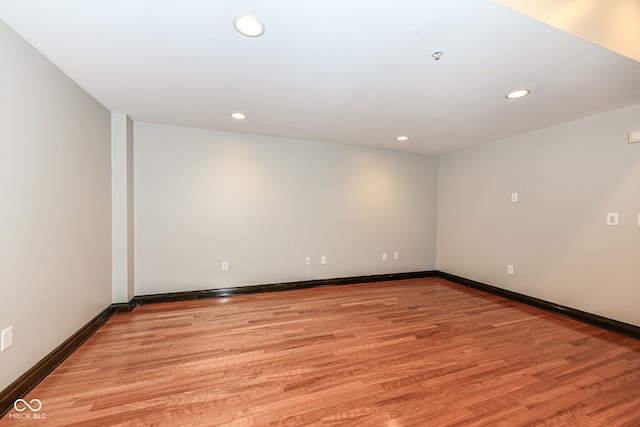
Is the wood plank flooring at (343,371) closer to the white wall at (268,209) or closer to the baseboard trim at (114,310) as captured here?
the baseboard trim at (114,310)

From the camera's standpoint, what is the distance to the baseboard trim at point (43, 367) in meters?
1.44

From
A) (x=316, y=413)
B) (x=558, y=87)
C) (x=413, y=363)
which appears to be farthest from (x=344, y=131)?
(x=316, y=413)

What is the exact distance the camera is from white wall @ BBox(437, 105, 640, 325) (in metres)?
2.44

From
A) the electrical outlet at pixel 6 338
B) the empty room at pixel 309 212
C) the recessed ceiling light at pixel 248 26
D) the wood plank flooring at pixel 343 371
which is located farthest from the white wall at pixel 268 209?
the recessed ceiling light at pixel 248 26

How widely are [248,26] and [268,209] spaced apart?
244cm

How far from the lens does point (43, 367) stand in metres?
→ 1.71

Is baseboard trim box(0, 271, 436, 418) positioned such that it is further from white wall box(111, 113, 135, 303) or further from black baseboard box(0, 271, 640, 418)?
white wall box(111, 113, 135, 303)

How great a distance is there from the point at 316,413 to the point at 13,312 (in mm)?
1966

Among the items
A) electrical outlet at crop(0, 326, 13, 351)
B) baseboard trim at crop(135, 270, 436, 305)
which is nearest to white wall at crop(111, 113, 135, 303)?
baseboard trim at crop(135, 270, 436, 305)

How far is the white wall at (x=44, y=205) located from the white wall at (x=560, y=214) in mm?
4909

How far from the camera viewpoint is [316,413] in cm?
140

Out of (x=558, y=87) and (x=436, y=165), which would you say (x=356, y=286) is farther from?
(x=558, y=87)

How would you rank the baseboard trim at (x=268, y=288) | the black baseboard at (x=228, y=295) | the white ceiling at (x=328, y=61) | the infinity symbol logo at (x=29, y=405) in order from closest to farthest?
the white ceiling at (x=328, y=61) → the infinity symbol logo at (x=29, y=405) → the black baseboard at (x=228, y=295) → the baseboard trim at (x=268, y=288)

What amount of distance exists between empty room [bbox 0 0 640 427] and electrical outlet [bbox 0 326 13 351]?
0.04 ft
